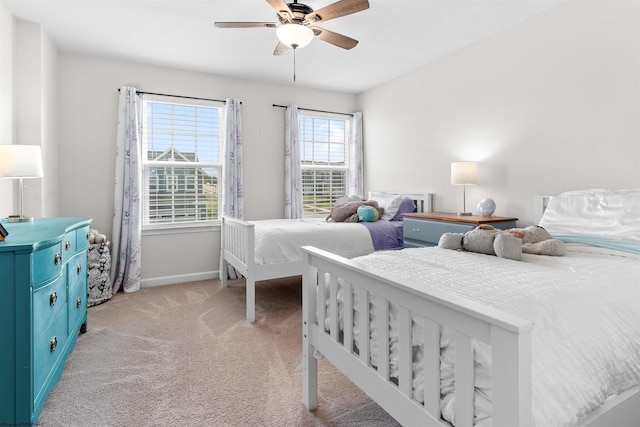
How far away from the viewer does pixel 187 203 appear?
166 inches

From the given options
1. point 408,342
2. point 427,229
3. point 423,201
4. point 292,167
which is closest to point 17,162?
point 408,342

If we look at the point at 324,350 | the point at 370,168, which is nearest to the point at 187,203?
the point at 370,168

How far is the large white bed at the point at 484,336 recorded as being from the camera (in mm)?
860

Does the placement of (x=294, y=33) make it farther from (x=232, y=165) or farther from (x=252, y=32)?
(x=232, y=165)

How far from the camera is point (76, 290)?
7.79ft

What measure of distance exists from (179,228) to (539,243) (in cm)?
363

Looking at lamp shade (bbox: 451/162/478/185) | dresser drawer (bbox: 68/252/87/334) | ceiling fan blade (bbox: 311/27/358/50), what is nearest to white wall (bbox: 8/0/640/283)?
lamp shade (bbox: 451/162/478/185)

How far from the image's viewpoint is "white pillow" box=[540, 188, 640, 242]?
2.06m

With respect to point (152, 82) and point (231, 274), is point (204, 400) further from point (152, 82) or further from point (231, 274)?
point (152, 82)

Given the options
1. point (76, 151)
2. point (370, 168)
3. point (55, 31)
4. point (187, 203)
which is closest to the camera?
point (55, 31)

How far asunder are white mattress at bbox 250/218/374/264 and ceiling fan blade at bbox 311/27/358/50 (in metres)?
1.61

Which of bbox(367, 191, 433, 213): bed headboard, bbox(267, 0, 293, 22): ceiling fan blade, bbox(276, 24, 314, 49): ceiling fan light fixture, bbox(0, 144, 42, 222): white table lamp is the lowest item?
bbox(367, 191, 433, 213): bed headboard

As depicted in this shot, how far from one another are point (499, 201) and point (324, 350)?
8.28ft

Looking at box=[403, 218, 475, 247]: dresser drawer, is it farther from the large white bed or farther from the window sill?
the window sill
